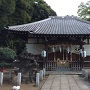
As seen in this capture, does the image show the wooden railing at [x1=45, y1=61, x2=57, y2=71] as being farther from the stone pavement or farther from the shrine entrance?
the stone pavement

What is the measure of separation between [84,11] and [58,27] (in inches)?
925

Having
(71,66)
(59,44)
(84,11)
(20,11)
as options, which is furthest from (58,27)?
(84,11)

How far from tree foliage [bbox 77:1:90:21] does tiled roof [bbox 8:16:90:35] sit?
17.2m

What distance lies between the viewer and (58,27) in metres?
22.2

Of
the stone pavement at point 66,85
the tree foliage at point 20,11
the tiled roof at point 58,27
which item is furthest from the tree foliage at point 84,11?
the stone pavement at point 66,85

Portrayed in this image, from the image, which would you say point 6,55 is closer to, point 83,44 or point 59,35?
point 59,35

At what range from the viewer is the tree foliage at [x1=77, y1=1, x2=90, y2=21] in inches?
1726

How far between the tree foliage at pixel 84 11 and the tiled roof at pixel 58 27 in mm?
17171

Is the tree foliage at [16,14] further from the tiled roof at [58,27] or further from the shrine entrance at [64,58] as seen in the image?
the shrine entrance at [64,58]

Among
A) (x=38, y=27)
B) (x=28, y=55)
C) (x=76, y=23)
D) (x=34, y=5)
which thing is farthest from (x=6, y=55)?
(x=34, y=5)

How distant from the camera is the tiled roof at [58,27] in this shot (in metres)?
20.0

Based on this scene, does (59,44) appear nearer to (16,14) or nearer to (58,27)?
(58,27)

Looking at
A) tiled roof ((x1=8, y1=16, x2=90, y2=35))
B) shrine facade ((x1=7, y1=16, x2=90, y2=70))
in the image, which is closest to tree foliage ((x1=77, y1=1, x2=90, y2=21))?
tiled roof ((x1=8, y1=16, x2=90, y2=35))

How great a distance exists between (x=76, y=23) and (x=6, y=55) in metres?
8.96
